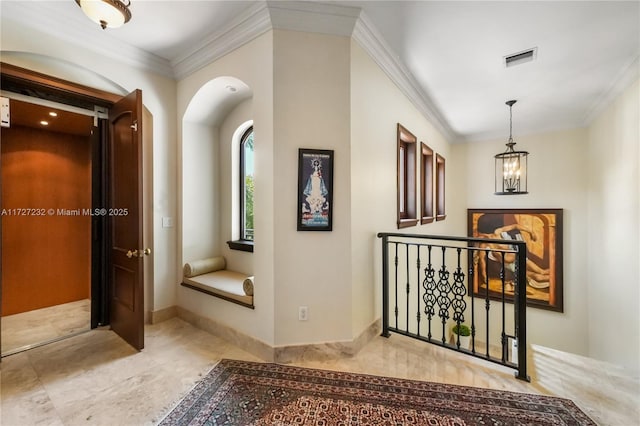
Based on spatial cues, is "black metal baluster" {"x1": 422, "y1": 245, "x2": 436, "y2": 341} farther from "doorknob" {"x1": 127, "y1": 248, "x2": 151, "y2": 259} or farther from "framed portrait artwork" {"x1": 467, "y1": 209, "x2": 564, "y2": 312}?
"framed portrait artwork" {"x1": 467, "y1": 209, "x2": 564, "y2": 312}

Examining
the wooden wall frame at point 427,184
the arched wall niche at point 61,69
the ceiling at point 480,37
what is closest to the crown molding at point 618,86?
the ceiling at point 480,37

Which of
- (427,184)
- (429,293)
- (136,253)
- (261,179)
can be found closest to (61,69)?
(136,253)

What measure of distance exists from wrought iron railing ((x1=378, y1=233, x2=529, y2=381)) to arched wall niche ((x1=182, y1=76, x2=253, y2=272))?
1.77m

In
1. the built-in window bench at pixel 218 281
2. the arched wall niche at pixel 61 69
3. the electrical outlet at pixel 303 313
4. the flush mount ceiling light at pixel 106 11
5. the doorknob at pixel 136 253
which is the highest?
the flush mount ceiling light at pixel 106 11

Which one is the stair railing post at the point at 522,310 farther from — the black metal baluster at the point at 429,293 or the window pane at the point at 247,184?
the window pane at the point at 247,184

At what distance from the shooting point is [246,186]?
11.2ft

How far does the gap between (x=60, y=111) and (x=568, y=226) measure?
7428 millimetres

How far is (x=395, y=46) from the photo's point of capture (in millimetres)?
2586

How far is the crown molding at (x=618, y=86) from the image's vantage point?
2817 millimetres

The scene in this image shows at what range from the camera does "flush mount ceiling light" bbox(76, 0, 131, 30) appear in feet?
5.67

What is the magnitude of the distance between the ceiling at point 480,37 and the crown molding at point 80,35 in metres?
0.02

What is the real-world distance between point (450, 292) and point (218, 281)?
89.8 inches

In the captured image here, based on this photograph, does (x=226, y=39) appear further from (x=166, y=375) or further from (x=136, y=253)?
(x=166, y=375)

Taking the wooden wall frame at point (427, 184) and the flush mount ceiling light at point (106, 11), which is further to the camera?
the wooden wall frame at point (427, 184)
